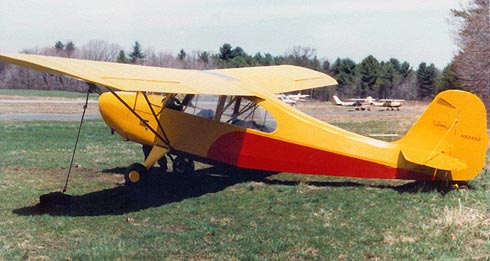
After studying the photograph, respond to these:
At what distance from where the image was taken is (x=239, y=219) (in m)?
7.14

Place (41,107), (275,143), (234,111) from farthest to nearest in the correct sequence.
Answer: (41,107), (234,111), (275,143)

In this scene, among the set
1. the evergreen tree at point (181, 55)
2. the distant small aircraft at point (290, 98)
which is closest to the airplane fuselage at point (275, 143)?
the distant small aircraft at point (290, 98)

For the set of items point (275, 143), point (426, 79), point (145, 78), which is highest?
point (426, 79)

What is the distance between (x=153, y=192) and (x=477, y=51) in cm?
2070

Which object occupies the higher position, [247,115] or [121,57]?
[121,57]

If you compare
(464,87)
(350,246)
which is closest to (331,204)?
(350,246)

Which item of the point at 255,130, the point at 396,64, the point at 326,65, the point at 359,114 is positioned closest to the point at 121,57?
the point at 326,65

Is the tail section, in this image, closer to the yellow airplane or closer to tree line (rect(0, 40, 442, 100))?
the yellow airplane

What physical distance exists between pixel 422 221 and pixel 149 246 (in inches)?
127

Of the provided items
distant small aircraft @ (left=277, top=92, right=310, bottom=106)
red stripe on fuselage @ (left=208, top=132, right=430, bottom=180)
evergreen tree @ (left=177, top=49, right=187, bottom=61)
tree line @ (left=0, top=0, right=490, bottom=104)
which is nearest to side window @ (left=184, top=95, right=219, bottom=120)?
red stripe on fuselage @ (left=208, top=132, right=430, bottom=180)

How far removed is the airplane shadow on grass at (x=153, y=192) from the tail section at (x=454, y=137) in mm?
460

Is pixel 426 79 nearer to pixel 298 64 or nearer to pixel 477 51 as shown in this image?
pixel 298 64

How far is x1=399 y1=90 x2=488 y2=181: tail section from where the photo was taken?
304 inches

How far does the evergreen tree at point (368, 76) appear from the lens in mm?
78688
